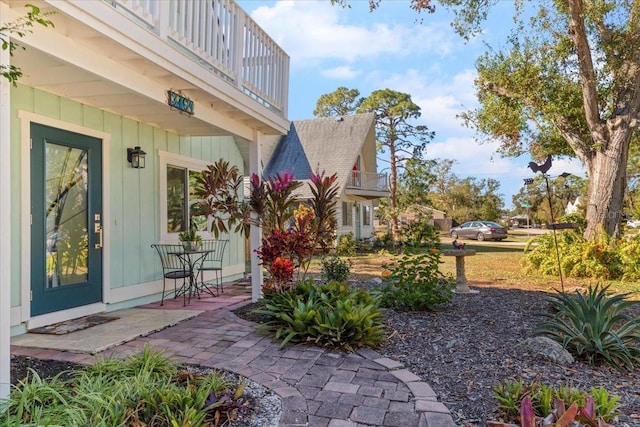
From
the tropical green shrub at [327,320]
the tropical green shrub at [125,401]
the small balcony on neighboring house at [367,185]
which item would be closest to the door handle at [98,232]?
the tropical green shrub at [327,320]

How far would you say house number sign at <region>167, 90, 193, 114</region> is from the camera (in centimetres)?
431

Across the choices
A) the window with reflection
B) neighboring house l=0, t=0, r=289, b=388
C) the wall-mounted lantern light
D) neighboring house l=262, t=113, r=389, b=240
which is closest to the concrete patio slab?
neighboring house l=0, t=0, r=289, b=388

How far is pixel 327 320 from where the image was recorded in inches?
153

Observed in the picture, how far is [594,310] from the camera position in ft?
A: 12.1

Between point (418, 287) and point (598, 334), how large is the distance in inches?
82.9

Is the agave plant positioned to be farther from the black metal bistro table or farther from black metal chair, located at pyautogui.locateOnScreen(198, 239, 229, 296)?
black metal chair, located at pyautogui.locateOnScreen(198, 239, 229, 296)

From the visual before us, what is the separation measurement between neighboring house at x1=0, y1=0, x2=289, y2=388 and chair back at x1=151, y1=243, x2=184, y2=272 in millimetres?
110

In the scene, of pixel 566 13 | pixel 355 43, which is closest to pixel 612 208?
pixel 566 13

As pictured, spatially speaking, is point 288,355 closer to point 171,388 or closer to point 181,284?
point 171,388

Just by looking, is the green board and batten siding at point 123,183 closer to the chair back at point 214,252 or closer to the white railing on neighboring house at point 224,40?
the chair back at point 214,252

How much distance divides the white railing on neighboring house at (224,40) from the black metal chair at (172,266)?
2.61 m

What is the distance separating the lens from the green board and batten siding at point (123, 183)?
414 cm

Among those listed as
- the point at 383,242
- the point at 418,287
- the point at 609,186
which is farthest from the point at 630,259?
the point at 383,242

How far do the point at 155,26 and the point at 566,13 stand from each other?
9490 mm
